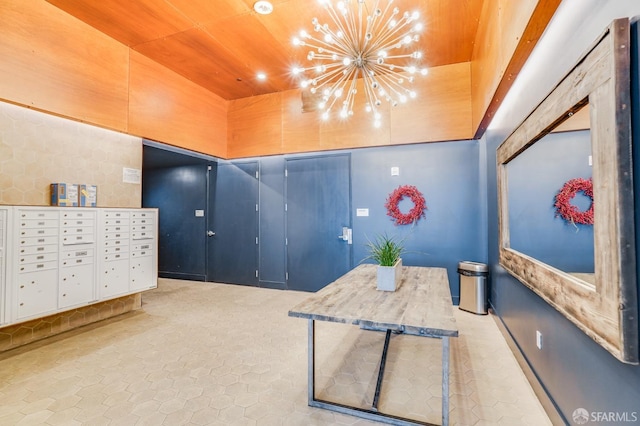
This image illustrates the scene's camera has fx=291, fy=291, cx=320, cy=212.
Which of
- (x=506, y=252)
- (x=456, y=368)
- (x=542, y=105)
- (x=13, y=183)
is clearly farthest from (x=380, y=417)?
(x=13, y=183)

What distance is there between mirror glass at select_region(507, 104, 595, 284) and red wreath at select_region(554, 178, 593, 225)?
0.08 ft

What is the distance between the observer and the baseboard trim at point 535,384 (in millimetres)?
1787

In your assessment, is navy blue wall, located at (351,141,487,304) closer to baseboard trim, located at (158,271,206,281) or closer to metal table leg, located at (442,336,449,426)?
metal table leg, located at (442,336,449,426)

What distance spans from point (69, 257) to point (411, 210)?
4357mm

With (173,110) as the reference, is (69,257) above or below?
below

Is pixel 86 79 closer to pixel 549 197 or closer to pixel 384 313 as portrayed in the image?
pixel 384 313

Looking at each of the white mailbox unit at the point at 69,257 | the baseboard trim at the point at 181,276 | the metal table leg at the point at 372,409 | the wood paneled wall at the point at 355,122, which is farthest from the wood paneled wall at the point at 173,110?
the metal table leg at the point at 372,409

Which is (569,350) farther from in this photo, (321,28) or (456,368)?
(321,28)

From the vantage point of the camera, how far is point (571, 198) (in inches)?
109

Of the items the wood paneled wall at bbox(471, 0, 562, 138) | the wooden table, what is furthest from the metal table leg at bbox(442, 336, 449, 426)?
the wood paneled wall at bbox(471, 0, 562, 138)

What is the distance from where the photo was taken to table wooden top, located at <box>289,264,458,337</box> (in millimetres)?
1698

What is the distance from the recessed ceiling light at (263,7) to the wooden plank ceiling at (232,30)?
0.05 meters

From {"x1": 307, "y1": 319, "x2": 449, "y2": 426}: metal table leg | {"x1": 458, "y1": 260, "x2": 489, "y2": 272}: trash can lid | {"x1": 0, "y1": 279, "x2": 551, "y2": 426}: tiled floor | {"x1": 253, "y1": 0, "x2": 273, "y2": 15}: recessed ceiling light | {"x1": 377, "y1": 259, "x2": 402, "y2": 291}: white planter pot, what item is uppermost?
{"x1": 253, "y1": 0, "x2": 273, "y2": 15}: recessed ceiling light

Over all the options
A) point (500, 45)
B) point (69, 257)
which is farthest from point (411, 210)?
point (69, 257)
